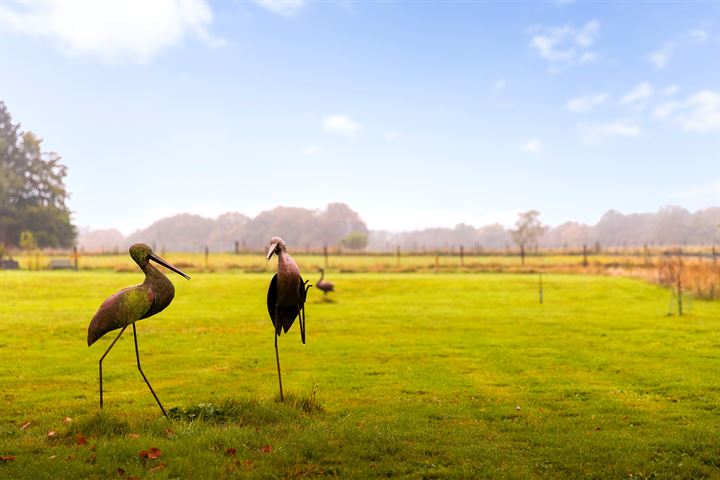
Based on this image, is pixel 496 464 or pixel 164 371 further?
pixel 164 371

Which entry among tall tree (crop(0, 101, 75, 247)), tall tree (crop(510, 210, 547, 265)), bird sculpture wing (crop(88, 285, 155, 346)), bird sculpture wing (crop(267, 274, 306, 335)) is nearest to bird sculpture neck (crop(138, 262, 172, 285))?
bird sculpture wing (crop(88, 285, 155, 346))

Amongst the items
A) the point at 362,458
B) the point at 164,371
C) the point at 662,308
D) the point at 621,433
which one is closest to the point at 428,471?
the point at 362,458

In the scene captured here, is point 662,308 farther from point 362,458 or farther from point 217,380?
point 362,458

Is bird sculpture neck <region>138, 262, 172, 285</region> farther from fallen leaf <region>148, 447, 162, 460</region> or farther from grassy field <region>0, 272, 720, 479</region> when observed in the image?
fallen leaf <region>148, 447, 162, 460</region>

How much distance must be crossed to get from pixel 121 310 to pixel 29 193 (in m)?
89.3

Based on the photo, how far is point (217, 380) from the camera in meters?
11.9

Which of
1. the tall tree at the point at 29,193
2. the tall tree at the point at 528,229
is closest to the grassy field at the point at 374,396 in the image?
the tall tree at the point at 29,193

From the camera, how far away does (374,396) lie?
10.2 meters

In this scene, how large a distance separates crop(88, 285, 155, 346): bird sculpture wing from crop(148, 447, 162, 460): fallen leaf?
1.77 metres

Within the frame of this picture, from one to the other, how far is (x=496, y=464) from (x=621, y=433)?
7.76 feet

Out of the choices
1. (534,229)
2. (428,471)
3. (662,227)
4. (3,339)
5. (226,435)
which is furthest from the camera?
(662,227)

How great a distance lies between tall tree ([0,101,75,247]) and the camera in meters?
80.6

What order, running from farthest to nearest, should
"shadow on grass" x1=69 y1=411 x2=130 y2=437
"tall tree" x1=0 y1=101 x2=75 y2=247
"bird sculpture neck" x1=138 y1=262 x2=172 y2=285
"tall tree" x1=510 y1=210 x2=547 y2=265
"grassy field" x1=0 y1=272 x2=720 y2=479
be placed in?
"tall tree" x1=510 y1=210 x2=547 y2=265 → "tall tree" x1=0 y1=101 x2=75 y2=247 → "bird sculpture neck" x1=138 y1=262 x2=172 y2=285 → "shadow on grass" x1=69 y1=411 x2=130 y2=437 → "grassy field" x1=0 y1=272 x2=720 y2=479

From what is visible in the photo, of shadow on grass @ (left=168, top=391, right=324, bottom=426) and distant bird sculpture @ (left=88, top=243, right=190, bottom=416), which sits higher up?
distant bird sculpture @ (left=88, top=243, right=190, bottom=416)
